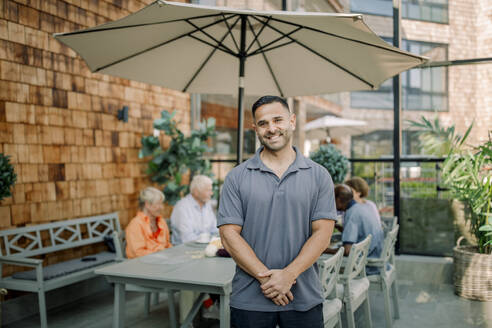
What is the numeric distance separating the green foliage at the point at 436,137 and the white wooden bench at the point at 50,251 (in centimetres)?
393

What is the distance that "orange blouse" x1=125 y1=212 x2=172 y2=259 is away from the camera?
384cm

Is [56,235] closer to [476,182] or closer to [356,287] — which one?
[356,287]

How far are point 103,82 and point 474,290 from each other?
4.74m

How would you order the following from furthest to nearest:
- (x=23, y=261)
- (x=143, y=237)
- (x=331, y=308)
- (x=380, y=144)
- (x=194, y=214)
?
(x=380, y=144) → (x=194, y=214) → (x=143, y=237) → (x=23, y=261) → (x=331, y=308)

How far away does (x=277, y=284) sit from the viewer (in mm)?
1820

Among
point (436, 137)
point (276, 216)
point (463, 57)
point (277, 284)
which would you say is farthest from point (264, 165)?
point (463, 57)

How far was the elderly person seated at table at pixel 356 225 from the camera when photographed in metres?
3.70

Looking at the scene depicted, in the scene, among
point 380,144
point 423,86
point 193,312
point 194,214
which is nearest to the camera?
point 193,312

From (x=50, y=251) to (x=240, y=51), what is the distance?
2.74 meters

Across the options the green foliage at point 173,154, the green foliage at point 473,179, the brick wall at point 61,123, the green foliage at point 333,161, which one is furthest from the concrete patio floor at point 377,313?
the green foliage at point 173,154

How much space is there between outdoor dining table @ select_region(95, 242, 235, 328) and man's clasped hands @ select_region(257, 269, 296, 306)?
0.84 metres

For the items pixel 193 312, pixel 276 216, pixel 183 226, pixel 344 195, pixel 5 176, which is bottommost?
pixel 193 312

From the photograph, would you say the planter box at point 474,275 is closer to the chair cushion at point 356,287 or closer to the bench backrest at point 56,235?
the chair cushion at point 356,287

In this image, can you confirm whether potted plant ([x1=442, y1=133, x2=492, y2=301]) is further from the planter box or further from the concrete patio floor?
the concrete patio floor
